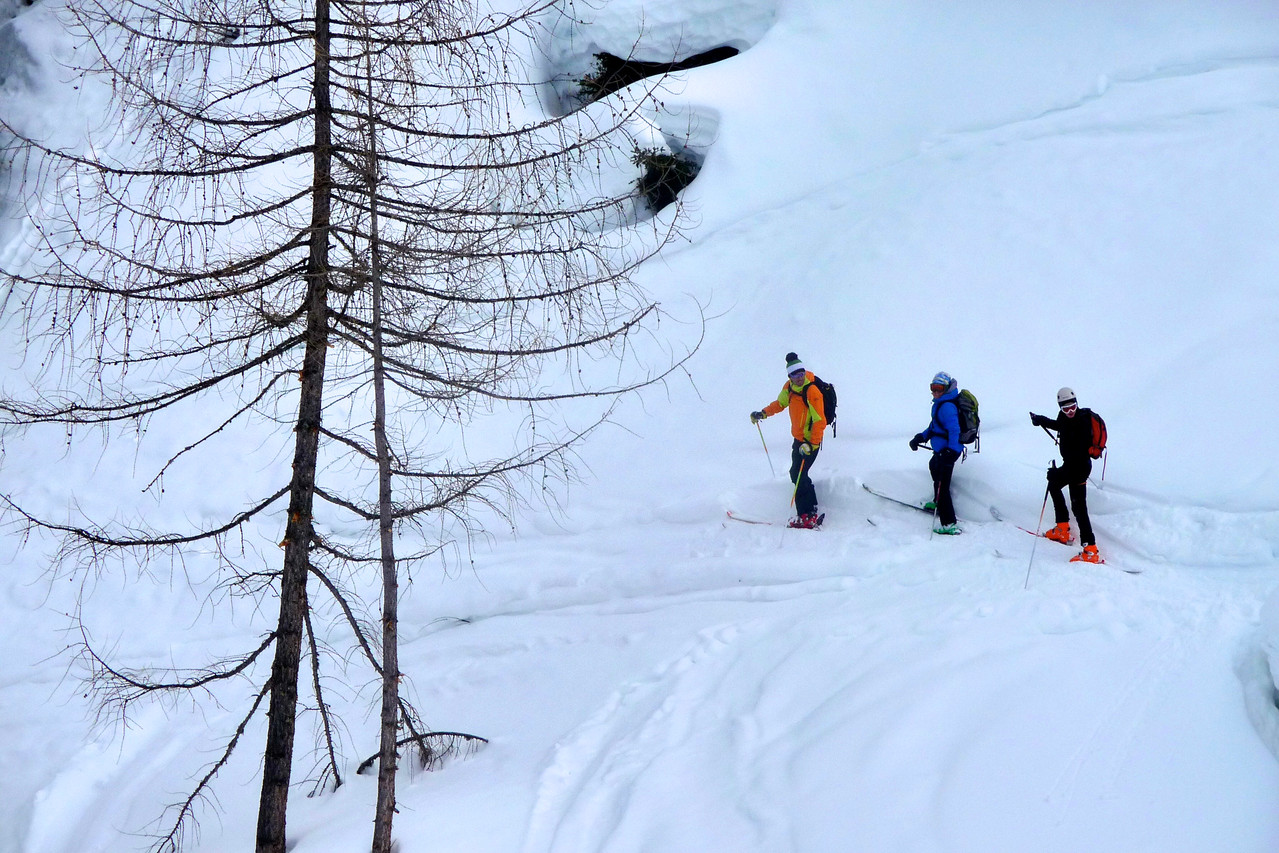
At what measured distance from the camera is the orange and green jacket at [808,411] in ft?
31.4

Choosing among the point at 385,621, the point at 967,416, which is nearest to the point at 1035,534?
the point at 967,416

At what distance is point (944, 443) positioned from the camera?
30.1ft

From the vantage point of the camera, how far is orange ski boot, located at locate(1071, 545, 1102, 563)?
8.02m

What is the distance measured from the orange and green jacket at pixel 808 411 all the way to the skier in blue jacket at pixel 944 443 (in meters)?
1.03

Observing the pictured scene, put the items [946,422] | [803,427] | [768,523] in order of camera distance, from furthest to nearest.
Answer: [768,523], [803,427], [946,422]

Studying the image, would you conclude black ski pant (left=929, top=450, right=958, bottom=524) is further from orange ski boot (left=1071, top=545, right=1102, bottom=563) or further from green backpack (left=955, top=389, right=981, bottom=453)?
orange ski boot (left=1071, top=545, right=1102, bottom=563)

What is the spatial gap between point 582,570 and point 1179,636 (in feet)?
Answer: 20.0

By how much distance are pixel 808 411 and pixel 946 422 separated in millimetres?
1454

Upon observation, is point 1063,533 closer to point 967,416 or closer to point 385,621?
point 967,416

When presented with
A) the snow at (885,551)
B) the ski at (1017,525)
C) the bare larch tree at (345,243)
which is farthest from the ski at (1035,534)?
the bare larch tree at (345,243)

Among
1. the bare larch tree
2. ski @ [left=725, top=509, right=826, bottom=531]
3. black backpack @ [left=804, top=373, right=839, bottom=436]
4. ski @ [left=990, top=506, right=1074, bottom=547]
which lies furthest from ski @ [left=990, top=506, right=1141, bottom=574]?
the bare larch tree

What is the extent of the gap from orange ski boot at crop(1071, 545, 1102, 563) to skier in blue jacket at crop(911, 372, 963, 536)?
1.29 m

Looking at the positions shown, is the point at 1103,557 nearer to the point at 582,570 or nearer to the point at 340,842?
the point at 582,570

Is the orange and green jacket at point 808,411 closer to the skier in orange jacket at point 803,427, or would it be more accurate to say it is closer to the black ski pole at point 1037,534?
the skier in orange jacket at point 803,427
